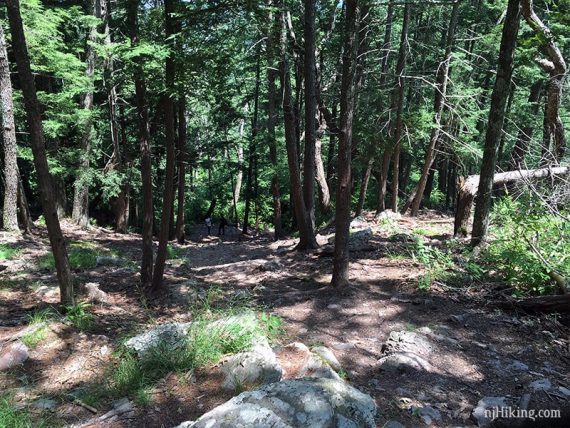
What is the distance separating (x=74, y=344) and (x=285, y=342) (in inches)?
118

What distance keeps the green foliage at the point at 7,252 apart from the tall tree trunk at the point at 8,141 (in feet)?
5.93

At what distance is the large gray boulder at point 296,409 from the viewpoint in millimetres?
3316

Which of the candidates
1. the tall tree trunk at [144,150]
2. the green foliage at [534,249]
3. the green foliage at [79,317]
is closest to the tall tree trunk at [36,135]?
the green foliage at [79,317]

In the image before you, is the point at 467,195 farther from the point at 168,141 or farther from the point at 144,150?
the point at 144,150

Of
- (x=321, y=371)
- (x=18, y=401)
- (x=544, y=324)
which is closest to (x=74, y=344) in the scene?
(x=18, y=401)

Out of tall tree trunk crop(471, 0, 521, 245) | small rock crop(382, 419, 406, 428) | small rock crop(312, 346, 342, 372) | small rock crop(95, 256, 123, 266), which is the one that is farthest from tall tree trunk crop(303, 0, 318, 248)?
small rock crop(382, 419, 406, 428)

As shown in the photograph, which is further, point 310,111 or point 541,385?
point 310,111

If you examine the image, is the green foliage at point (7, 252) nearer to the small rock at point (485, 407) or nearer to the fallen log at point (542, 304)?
the small rock at point (485, 407)

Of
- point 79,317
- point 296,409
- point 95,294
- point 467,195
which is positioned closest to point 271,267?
point 95,294

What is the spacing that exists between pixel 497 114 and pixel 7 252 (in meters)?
11.3

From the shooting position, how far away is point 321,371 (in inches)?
184

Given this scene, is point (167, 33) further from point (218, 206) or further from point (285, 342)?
point (218, 206)

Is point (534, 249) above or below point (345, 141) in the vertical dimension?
below

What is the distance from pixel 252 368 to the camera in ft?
15.6
